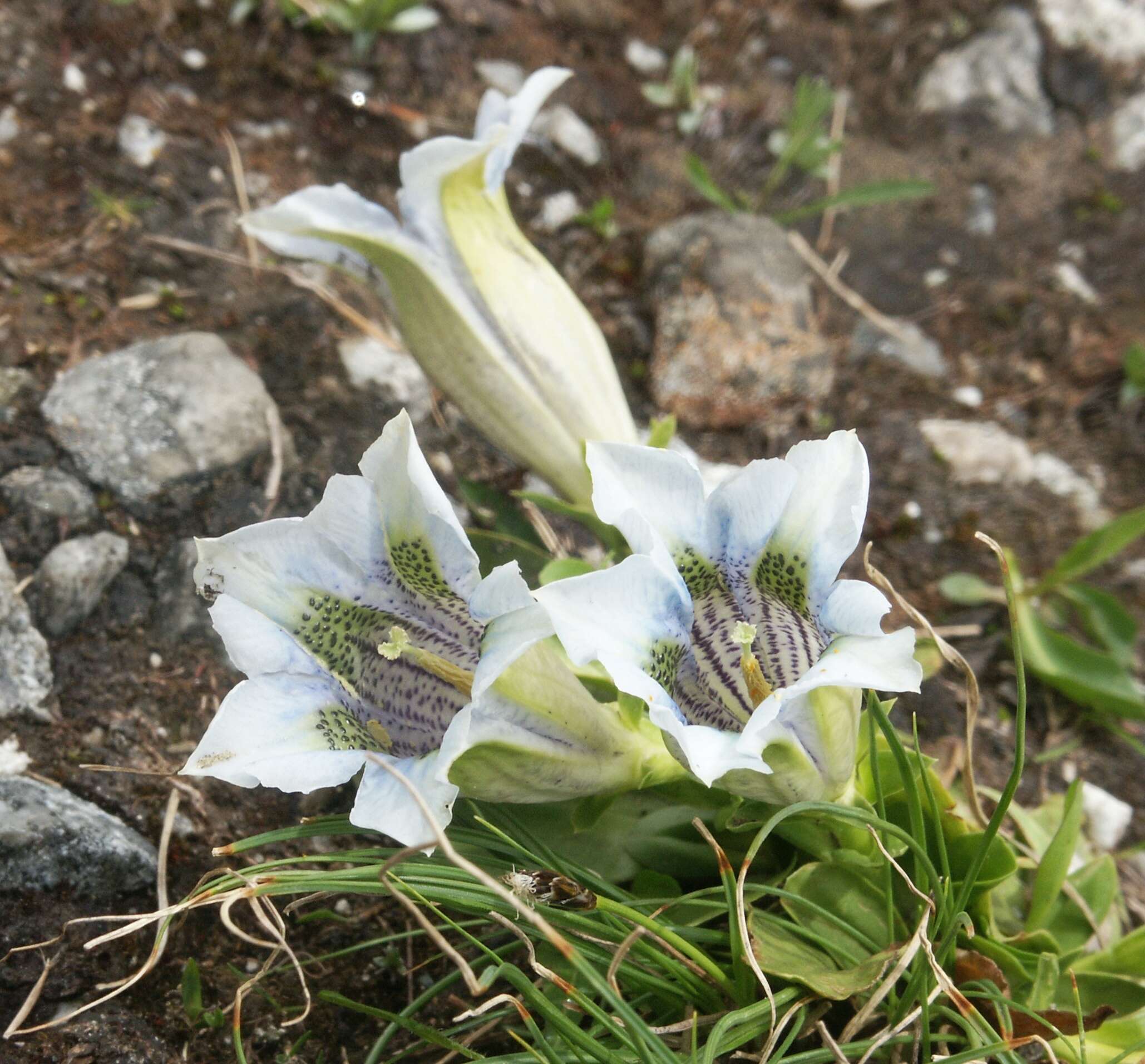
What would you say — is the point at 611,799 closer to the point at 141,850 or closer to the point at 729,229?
the point at 141,850

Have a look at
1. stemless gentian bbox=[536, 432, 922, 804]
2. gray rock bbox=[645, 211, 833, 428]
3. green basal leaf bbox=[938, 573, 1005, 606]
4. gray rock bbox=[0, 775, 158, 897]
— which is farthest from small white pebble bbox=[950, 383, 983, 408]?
gray rock bbox=[0, 775, 158, 897]

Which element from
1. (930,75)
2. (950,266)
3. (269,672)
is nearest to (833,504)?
(269,672)

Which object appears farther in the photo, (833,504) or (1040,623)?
(1040,623)

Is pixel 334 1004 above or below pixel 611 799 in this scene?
below

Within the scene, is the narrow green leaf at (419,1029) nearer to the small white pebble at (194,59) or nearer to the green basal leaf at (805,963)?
the green basal leaf at (805,963)

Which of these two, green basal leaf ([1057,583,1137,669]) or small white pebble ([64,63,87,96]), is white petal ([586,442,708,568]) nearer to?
green basal leaf ([1057,583,1137,669])

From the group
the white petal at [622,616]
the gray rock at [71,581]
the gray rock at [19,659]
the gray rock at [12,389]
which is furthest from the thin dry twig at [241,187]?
the white petal at [622,616]

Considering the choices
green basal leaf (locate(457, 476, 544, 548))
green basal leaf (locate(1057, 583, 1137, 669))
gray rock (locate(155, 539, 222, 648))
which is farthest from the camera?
green basal leaf (locate(1057, 583, 1137, 669))
